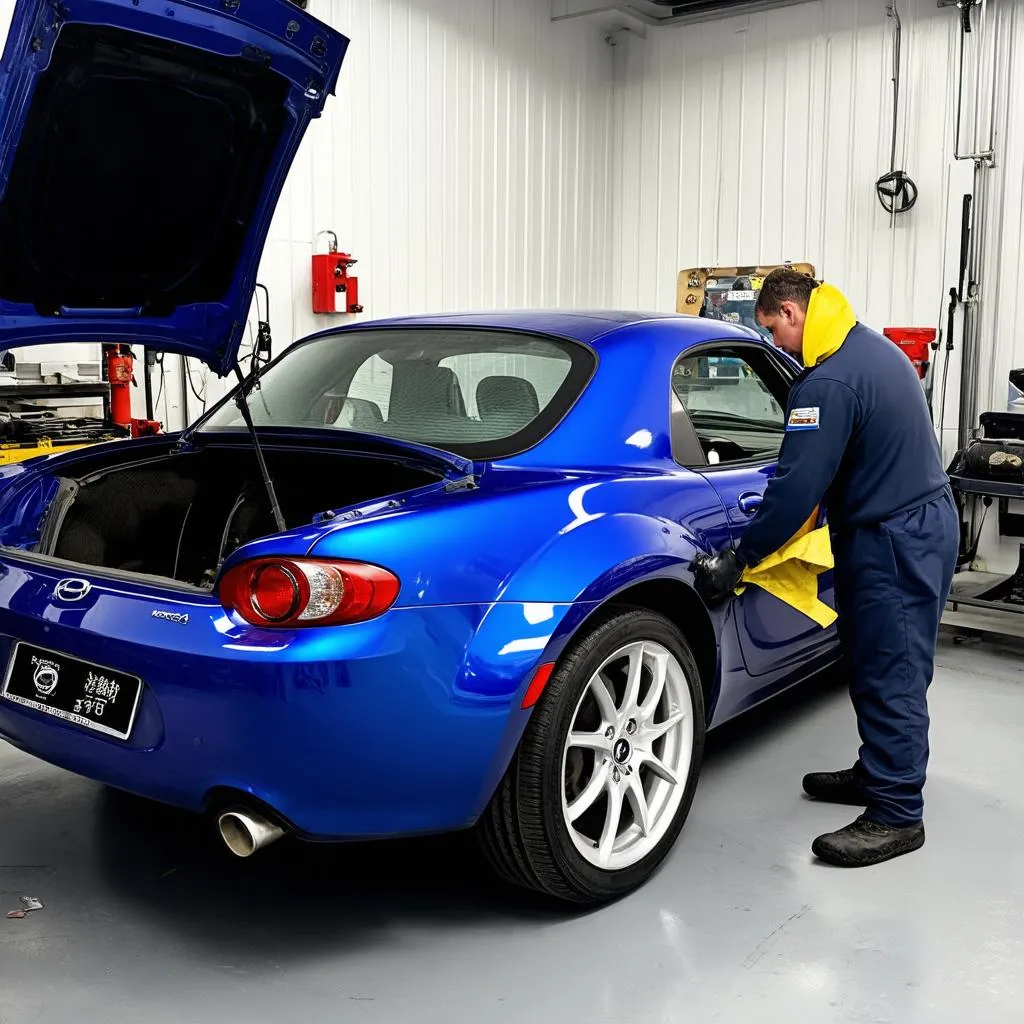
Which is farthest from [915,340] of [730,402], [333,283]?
[730,402]

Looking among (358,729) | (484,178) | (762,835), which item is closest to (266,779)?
(358,729)

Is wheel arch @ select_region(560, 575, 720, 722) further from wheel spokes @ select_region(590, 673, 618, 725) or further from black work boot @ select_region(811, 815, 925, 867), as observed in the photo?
black work boot @ select_region(811, 815, 925, 867)

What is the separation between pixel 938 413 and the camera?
23.6ft

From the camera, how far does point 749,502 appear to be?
2.86 meters

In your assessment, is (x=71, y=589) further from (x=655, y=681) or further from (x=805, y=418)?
(x=805, y=418)

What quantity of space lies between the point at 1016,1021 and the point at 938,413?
5.71 metres

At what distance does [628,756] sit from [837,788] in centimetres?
86

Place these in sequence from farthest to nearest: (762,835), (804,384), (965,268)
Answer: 1. (965,268)
2. (762,835)
3. (804,384)

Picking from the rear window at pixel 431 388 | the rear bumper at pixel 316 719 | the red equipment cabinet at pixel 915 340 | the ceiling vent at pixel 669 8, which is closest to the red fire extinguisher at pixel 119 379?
the rear window at pixel 431 388

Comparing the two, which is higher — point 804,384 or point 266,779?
point 804,384

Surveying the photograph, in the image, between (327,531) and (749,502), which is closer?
(327,531)

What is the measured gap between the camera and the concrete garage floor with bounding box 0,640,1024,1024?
2.07m

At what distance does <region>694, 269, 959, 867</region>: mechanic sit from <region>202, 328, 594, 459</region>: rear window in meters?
0.54

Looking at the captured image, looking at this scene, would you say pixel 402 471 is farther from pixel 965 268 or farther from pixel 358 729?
pixel 965 268
